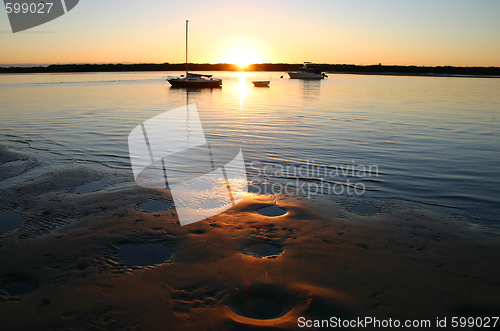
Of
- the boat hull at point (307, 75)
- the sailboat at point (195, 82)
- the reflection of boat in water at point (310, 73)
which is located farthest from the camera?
the reflection of boat in water at point (310, 73)

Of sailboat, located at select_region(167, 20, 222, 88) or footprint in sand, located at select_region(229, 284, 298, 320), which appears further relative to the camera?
sailboat, located at select_region(167, 20, 222, 88)

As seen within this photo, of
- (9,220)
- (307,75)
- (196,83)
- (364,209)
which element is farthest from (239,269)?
(307,75)

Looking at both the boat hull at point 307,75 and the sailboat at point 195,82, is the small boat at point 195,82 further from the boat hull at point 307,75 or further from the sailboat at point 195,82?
the boat hull at point 307,75

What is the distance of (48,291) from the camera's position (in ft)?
12.1

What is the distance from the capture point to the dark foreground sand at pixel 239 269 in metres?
3.42

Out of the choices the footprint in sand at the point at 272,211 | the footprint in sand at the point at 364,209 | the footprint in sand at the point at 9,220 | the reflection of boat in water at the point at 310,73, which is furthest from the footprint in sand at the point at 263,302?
the reflection of boat in water at the point at 310,73

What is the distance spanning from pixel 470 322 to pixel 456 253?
1496 mm

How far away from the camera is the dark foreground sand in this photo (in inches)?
135

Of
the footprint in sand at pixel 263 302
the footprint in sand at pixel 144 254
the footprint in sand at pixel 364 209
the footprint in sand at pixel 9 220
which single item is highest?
the footprint in sand at pixel 364 209

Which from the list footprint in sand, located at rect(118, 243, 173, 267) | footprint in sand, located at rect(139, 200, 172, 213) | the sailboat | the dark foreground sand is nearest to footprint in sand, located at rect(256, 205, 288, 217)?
the dark foreground sand

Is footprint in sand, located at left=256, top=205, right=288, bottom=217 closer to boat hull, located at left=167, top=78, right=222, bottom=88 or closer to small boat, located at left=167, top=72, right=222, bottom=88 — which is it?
small boat, located at left=167, top=72, right=222, bottom=88

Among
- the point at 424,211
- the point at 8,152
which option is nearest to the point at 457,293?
the point at 424,211

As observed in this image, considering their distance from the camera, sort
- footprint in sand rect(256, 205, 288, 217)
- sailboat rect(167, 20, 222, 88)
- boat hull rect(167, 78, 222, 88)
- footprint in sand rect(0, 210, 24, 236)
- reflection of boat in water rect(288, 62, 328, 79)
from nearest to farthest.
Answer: footprint in sand rect(0, 210, 24, 236) → footprint in sand rect(256, 205, 288, 217) → sailboat rect(167, 20, 222, 88) → boat hull rect(167, 78, 222, 88) → reflection of boat in water rect(288, 62, 328, 79)

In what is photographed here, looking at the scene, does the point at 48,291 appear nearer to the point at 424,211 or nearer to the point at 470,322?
the point at 470,322
